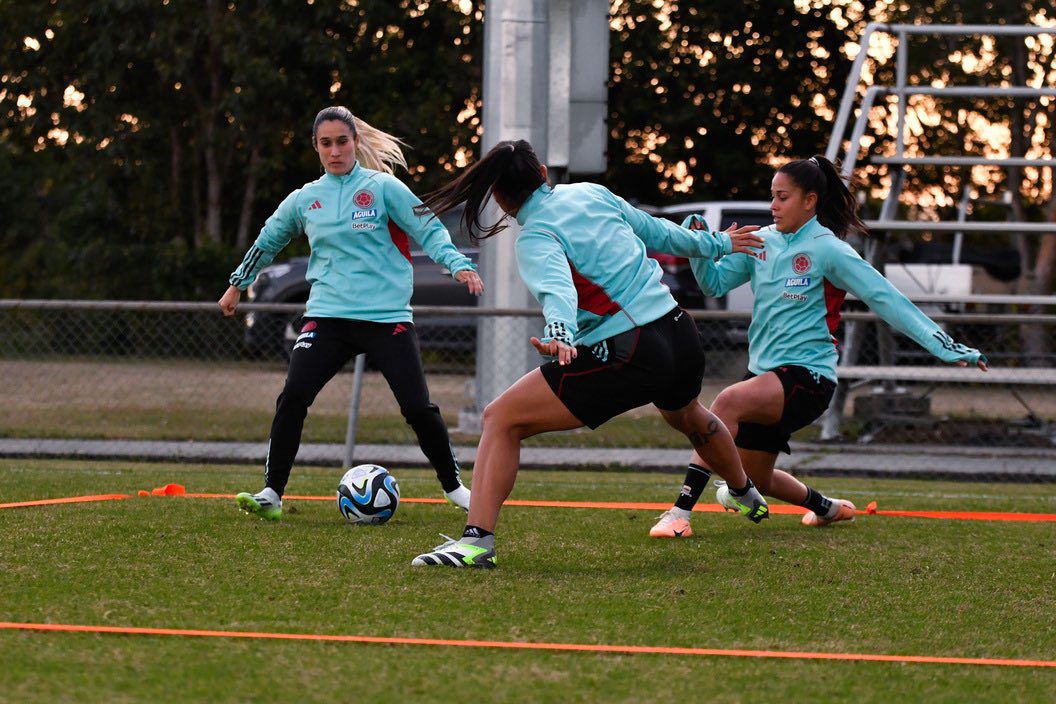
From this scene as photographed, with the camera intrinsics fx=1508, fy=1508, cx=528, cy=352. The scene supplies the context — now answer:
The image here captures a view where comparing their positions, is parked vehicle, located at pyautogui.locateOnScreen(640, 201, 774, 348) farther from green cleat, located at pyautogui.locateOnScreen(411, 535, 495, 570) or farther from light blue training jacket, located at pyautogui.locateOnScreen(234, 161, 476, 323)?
green cleat, located at pyautogui.locateOnScreen(411, 535, 495, 570)

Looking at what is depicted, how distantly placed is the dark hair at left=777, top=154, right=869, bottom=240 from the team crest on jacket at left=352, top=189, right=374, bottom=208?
182cm

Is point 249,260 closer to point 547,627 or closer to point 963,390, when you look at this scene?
point 547,627

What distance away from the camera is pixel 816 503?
6965mm

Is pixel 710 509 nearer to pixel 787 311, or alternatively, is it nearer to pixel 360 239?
pixel 787 311

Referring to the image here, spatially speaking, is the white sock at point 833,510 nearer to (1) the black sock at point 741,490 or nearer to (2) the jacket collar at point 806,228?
(1) the black sock at point 741,490

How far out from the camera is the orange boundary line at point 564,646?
13.6ft

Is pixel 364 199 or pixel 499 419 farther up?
pixel 364 199

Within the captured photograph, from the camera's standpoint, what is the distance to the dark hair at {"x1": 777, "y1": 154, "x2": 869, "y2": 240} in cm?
665

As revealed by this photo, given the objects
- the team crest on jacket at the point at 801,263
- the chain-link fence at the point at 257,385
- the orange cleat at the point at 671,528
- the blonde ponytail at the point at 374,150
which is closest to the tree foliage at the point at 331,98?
the chain-link fence at the point at 257,385

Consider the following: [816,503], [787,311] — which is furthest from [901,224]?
[787,311]

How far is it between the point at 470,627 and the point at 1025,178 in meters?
20.5

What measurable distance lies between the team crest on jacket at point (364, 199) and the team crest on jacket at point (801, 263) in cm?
187

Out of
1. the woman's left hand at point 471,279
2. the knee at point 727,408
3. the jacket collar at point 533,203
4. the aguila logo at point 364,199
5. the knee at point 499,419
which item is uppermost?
the jacket collar at point 533,203

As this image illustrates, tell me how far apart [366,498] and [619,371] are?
1825 mm
